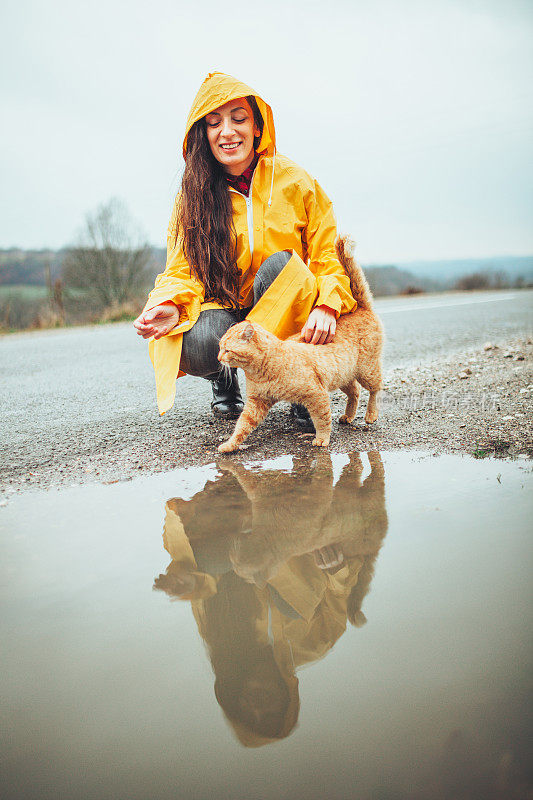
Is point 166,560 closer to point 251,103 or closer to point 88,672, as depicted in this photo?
point 88,672

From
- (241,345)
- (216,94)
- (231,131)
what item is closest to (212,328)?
(241,345)

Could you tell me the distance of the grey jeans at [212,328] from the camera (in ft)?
9.75

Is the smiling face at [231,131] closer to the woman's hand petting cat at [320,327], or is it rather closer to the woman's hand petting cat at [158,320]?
the woman's hand petting cat at [158,320]

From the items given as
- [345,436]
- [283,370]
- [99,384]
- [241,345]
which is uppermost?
[241,345]

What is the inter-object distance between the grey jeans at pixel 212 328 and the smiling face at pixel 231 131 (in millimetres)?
605

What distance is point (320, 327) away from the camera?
9.27ft

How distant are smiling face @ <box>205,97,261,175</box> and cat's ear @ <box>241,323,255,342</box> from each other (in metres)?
1.07

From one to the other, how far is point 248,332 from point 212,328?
1.65ft

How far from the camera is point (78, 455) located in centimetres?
268

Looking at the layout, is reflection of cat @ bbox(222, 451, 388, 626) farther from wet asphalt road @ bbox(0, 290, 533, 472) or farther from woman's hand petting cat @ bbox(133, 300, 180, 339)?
wet asphalt road @ bbox(0, 290, 533, 472)

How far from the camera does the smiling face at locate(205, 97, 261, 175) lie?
293 cm

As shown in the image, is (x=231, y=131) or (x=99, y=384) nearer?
(x=231, y=131)

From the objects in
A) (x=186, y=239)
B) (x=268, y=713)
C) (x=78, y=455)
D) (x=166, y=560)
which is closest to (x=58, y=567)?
(x=166, y=560)

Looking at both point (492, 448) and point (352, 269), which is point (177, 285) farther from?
point (492, 448)
